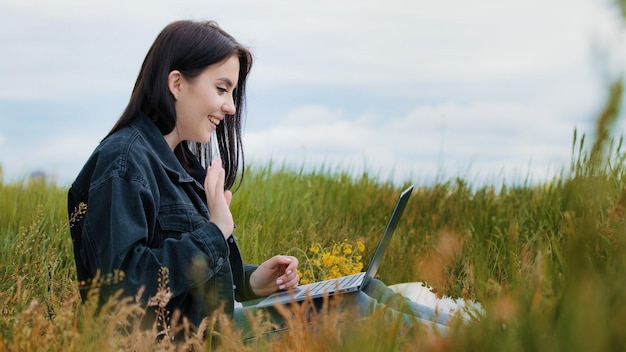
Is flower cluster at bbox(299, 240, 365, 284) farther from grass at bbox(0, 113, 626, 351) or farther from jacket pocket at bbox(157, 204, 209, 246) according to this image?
jacket pocket at bbox(157, 204, 209, 246)

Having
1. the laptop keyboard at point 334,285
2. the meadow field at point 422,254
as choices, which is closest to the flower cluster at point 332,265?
the meadow field at point 422,254

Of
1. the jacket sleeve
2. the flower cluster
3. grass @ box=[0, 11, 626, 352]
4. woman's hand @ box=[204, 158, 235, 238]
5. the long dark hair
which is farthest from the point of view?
the flower cluster

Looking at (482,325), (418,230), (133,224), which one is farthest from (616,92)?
(418,230)

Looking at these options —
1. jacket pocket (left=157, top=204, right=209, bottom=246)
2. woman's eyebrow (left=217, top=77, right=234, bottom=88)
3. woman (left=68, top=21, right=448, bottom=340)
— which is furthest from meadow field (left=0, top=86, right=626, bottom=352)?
woman's eyebrow (left=217, top=77, right=234, bottom=88)

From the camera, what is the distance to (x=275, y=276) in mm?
3615

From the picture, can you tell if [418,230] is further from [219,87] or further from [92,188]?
[92,188]

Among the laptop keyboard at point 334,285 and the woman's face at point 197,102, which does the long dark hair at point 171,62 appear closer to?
the woman's face at point 197,102

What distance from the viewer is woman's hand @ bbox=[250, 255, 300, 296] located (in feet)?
11.5

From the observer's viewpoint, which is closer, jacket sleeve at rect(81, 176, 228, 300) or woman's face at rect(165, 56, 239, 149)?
jacket sleeve at rect(81, 176, 228, 300)

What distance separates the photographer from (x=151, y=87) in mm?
3471

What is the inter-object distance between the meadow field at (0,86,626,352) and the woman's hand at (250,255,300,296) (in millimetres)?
417

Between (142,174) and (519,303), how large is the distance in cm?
165

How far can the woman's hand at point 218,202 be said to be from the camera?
310cm

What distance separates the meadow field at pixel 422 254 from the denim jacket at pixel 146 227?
0.53ft
